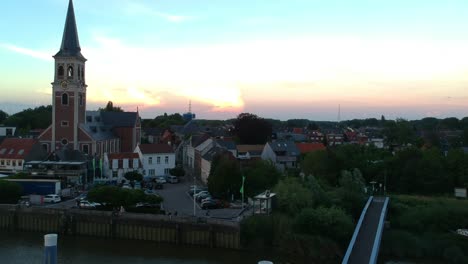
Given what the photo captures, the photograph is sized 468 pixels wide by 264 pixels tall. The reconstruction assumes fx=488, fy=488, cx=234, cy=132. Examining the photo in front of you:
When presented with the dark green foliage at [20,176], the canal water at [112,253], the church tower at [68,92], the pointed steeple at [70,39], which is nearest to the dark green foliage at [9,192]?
the dark green foliage at [20,176]

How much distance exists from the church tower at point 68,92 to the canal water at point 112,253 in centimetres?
2195

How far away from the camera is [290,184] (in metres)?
34.0

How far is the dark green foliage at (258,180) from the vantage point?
3975 cm

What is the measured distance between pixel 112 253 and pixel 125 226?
12.5ft

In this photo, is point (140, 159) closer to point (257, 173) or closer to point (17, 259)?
point (257, 173)

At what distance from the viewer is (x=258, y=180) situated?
131 feet

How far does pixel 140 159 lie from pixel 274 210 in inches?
911

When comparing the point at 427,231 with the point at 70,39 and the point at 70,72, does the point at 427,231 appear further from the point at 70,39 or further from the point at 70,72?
the point at 70,39

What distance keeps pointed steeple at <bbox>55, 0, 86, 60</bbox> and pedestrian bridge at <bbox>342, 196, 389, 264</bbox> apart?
120ft

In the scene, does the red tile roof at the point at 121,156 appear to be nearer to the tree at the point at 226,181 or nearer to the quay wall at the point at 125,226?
the tree at the point at 226,181

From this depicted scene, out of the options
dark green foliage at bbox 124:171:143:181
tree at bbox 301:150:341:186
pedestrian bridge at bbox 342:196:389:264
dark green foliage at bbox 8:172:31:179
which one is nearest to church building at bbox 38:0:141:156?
dark green foliage at bbox 124:171:143:181

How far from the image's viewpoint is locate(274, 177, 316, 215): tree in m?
32.2

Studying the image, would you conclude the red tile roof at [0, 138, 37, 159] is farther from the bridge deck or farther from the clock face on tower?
the bridge deck

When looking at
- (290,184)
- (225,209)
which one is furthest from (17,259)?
(290,184)
